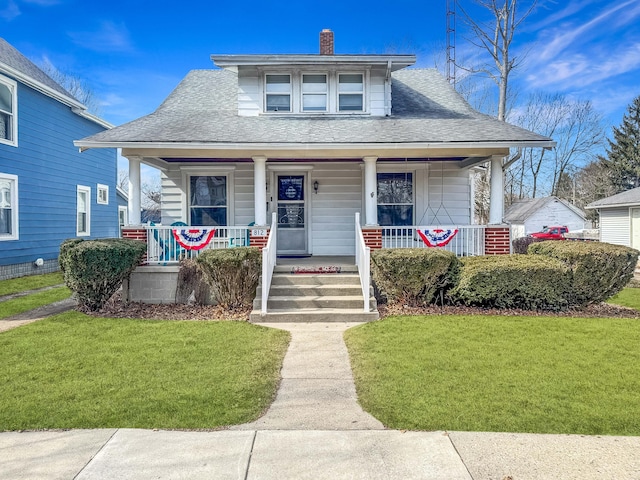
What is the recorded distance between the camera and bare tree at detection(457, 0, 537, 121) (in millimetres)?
18781

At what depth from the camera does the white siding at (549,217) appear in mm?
36594

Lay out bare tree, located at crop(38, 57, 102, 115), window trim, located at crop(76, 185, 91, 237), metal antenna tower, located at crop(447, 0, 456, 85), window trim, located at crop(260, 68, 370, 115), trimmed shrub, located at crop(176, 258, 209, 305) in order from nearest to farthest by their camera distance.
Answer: trimmed shrub, located at crop(176, 258, 209, 305) → window trim, located at crop(260, 68, 370, 115) → window trim, located at crop(76, 185, 91, 237) → metal antenna tower, located at crop(447, 0, 456, 85) → bare tree, located at crop(38, 57, 102, 115)

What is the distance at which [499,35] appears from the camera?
19.3 meters

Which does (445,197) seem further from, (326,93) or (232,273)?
(232,273)

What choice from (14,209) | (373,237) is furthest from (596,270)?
(14,209)

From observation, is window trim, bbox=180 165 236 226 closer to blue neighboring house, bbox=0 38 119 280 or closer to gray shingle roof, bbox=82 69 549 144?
gray shingle roof, bbox=82 69 549 144

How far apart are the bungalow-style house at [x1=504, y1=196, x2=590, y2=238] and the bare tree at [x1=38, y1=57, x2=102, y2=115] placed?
116 ft

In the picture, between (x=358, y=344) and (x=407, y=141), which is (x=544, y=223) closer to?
(x=407, y=141)

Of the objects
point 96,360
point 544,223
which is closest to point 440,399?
point 96,360

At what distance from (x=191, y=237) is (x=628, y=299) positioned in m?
9.49

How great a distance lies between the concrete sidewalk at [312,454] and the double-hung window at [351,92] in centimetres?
845

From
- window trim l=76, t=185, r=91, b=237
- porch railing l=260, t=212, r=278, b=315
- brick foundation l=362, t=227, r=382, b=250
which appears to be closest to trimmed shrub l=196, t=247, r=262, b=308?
porch railing l=260, t=212, r=278, b=315

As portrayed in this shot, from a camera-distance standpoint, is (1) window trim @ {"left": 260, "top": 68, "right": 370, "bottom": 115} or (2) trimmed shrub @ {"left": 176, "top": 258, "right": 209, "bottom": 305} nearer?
(2) trimmed shrub @ {"left": 176, "top": 258, "right": 209, "bottom": 305}

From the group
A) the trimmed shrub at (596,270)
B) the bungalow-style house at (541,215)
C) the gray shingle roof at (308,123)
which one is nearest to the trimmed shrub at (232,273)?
the gray shingle roof at (308,123)
